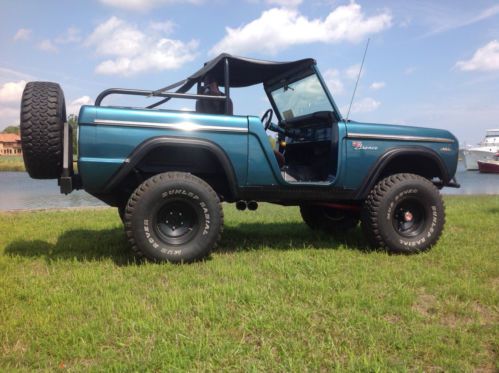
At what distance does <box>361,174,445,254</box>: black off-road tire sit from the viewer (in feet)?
14.8

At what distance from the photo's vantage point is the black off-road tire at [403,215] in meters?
4.52

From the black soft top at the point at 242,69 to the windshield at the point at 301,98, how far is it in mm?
206

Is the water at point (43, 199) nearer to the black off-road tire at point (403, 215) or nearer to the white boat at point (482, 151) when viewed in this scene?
the black off-road tire at point (403, 215)

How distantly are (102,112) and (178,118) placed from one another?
0.67 metres

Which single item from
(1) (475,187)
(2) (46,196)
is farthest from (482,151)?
(2) (46,196)

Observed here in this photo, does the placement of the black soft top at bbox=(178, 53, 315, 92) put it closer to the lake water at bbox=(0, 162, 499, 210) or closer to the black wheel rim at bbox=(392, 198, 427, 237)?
the black wheel rim at bbox=(392, 198, 427, 237)

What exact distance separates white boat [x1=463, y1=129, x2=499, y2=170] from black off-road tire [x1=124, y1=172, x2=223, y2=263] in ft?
162

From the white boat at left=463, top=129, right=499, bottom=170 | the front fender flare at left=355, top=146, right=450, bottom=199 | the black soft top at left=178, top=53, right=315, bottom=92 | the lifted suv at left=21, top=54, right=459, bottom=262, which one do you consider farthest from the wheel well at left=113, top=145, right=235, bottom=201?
the white boat at left=463, top=129, right=499, bottom=170

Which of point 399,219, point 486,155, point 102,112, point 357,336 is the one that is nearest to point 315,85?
point 399,219

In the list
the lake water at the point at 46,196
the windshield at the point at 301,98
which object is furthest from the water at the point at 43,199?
the windshield at the point at 301,98

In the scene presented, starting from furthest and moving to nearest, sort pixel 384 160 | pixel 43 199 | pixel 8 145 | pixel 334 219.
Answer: pixel 8 145 → pixel 43 199 → pixel 334 219 → pixel 384 160

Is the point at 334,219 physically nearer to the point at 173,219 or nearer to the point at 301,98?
the point at 301,98

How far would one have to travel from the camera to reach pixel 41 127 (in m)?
3.83

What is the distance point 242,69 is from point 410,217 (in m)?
2.56
